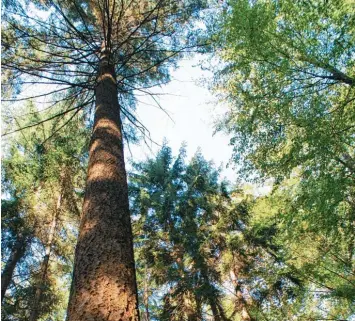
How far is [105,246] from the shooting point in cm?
237

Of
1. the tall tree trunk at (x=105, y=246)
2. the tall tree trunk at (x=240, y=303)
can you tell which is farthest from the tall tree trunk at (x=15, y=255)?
the tall tree trunk at (x=105, y=246)

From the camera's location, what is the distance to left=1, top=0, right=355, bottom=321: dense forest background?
3.65 m

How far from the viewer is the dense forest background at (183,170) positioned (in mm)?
3650

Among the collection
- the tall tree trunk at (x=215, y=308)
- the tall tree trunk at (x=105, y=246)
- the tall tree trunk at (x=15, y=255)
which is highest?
the tall tree trunk at (x=15, y=255)

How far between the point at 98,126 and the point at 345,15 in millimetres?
4262

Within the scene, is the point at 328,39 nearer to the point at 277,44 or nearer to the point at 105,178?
the point at 277,44

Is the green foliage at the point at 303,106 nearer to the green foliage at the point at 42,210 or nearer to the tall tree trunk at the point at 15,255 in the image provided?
the green foliage at the point at 42,210

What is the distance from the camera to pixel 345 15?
4.96m

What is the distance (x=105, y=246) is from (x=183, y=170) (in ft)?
42.0

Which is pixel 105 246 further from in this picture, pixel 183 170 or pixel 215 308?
pixel 183 170

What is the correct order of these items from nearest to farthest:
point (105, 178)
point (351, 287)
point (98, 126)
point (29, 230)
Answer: point (105, 178) → point (98, 126) → point (351, 287) → point (29, 230)

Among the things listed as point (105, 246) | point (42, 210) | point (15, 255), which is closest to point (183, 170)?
point (42, 210)

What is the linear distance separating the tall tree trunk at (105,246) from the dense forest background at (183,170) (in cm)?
1

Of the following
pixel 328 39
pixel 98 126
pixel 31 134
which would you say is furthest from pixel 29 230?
pixel 328 39
